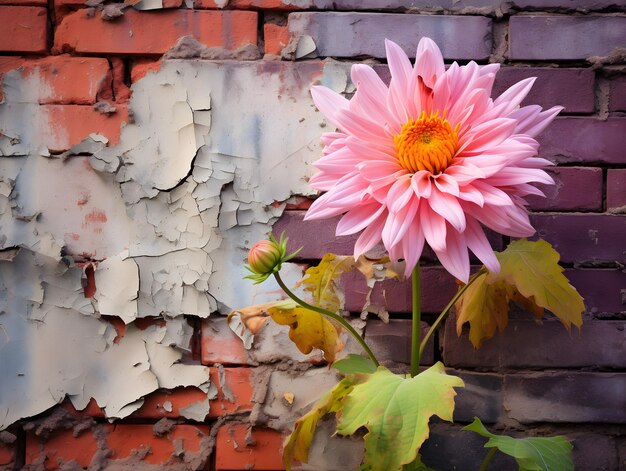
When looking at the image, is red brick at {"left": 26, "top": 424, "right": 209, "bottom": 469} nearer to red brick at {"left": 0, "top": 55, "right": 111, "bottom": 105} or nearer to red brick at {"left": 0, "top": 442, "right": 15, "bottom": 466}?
red brick at {"left": 0, "top": 442, "right": 15, "bottom": 466}

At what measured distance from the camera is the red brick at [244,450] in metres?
1.13

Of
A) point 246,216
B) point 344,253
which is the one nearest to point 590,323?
point 344,253

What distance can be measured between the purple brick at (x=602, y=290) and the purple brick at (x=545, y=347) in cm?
2

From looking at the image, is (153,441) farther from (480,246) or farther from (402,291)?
(480,246)

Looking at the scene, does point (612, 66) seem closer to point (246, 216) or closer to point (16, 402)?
point (246, 216)

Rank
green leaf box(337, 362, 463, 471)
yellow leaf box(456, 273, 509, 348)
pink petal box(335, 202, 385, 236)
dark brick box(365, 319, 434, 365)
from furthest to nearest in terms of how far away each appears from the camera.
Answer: dark brick box(365, 319, 434, 365) → yellow leaf box(456, 273, 509, 348) → pink petal box(335, 202, 385, 236) → green leaf box(337, 362, 463, 471)

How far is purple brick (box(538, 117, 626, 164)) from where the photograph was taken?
1124 millimetres

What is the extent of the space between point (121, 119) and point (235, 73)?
0.22 metres

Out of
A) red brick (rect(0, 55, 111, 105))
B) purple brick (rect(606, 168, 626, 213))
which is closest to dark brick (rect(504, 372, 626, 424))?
purple brick (rect(606, 168, 626, 213))

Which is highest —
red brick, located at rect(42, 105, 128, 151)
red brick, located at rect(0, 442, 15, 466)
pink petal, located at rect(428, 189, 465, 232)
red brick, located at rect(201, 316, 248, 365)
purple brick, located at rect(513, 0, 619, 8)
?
purple brick, located at rect(513, 0, 619, 8)

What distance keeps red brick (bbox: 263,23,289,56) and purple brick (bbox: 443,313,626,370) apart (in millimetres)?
577

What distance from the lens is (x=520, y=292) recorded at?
0.96 m

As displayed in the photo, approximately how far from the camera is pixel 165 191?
1.15 m

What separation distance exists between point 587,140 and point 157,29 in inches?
31.3
